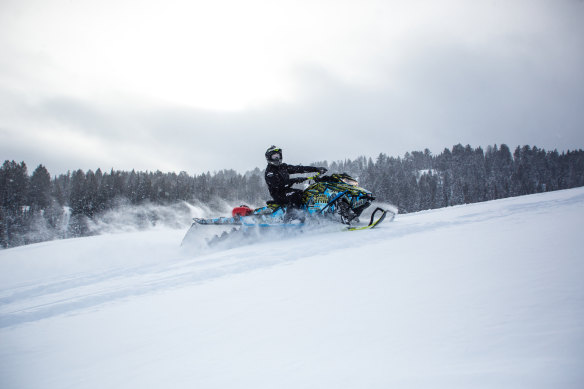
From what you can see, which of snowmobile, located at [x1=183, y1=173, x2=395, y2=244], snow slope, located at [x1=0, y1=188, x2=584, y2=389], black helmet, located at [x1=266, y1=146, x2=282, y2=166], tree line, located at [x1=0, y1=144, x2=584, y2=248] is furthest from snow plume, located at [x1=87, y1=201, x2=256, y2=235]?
snow slope, located at [x1=0, y1=188, x2=584, y2=389]

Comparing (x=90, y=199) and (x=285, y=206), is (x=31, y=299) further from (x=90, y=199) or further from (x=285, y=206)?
(x=90, y=199)

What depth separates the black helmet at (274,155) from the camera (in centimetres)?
671

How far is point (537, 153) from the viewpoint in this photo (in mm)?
87562

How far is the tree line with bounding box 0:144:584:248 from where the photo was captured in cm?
5141

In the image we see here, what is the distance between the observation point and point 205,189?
7462 cm

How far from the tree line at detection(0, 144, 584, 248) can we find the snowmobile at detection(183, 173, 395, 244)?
46.8m

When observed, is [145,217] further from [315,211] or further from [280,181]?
[315,211]

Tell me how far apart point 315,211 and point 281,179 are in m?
1.07

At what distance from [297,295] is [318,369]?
946 mm

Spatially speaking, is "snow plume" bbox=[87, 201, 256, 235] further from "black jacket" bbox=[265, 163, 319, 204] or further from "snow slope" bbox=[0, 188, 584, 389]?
"snow slope" bbox=[0, 188, 584, 389]

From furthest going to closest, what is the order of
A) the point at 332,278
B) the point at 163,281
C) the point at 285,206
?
the point at 285,206 → the point at 163,281 → the point at 332,278

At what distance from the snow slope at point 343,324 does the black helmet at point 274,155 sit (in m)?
3.79

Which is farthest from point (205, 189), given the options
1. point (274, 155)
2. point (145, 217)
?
point (274, 155)

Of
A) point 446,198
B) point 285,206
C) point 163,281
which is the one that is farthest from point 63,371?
point 446,198
